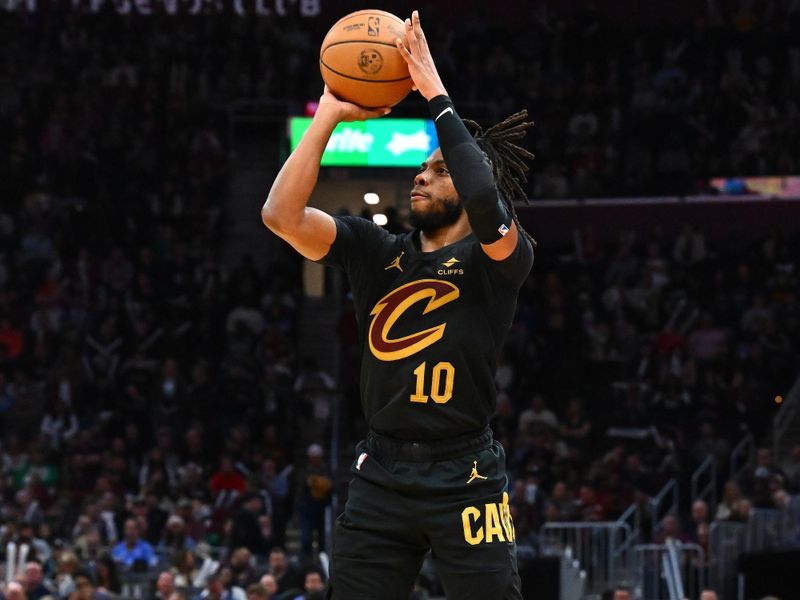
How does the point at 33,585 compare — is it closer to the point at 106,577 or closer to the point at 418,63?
the point at 106,577

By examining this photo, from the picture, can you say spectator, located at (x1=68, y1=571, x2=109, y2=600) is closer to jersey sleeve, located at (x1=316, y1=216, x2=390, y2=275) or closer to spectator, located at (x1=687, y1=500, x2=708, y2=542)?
spectator, located at (x1=687, y1=500, x2=708, y2=542)

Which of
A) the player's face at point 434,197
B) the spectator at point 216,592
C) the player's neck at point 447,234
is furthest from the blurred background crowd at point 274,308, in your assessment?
the player's face at point 434,197

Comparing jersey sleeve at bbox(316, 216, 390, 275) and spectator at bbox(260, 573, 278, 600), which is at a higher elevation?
jersey sleeve at bbox(316, 216, 390, 275)

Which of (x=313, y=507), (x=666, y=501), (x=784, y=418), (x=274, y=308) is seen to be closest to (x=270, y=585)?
(x=313, y=507)

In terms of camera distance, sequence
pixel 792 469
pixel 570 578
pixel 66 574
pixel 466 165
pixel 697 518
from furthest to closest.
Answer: pixel 792 469
pixel 697 518
pixel 570 578
pixel 66 574
pixel 466 165

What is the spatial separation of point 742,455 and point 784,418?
1263mm

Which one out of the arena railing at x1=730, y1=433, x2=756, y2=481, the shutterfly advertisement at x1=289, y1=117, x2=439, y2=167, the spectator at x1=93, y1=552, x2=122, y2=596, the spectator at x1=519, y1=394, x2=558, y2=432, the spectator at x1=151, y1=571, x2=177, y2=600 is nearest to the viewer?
the spectator at x1=151, y1=571, x2=177, y2=600

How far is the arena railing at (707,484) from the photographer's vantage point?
1803cm

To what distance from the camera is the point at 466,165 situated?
16.5ft

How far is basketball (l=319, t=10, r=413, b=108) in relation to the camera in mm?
5250

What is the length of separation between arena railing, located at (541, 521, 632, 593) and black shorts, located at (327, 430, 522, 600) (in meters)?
11.0

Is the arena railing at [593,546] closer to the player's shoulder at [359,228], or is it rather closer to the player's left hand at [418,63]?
the player's shoulder at [359,228]

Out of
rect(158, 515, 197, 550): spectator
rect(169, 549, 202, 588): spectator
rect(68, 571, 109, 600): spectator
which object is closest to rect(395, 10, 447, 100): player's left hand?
rect(68, 571, 109, 600): spectator

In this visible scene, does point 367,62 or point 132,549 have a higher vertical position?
point 367,62
